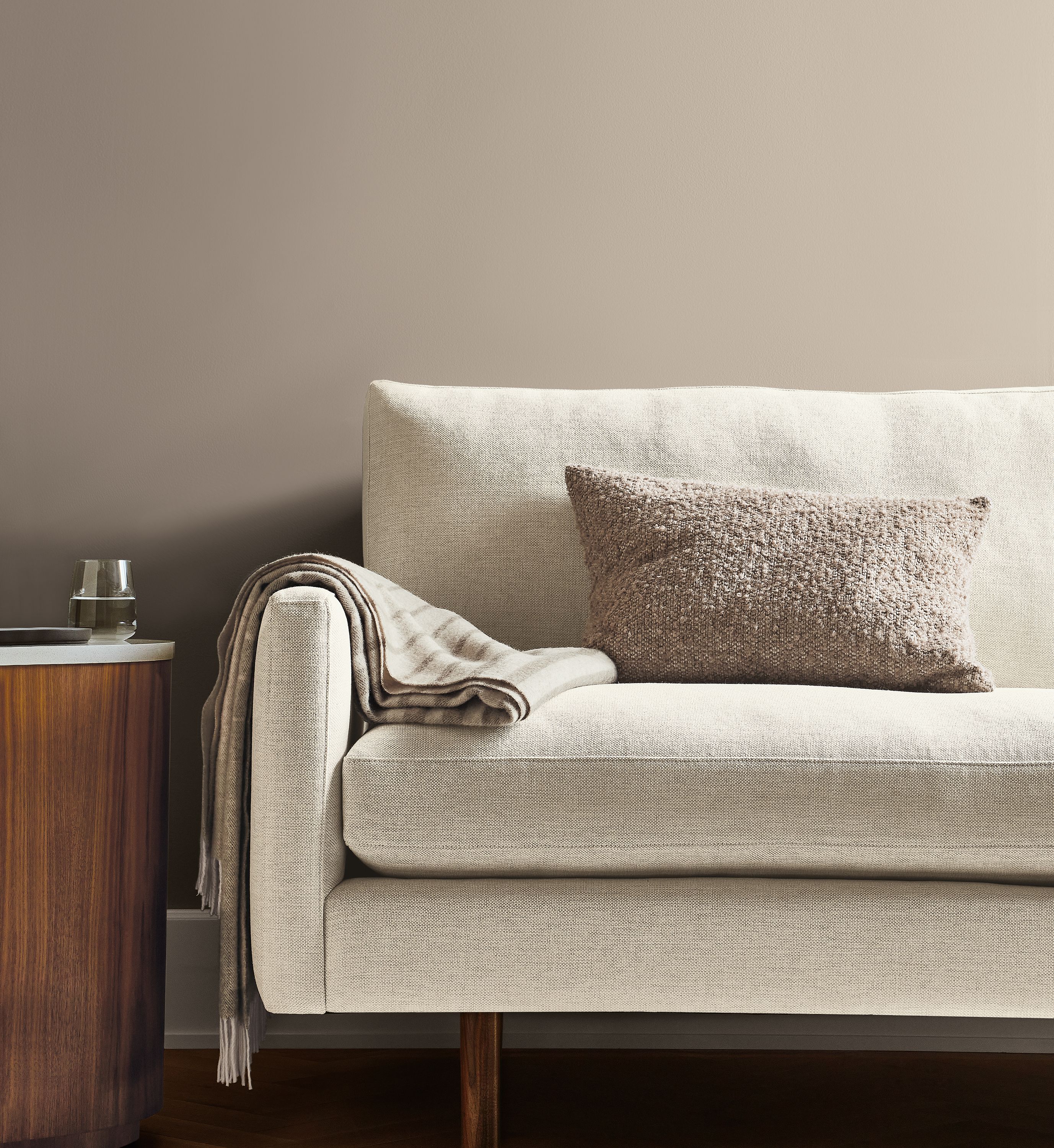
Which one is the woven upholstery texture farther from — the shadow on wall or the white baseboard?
the shadow on wall

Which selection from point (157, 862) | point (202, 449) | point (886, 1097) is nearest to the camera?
point (157, 862)

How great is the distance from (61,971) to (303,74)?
1.54 metres

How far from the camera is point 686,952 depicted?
1036 mm

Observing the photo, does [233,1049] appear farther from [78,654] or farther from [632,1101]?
[632,1101]

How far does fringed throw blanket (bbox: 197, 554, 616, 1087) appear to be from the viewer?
42.6 inches

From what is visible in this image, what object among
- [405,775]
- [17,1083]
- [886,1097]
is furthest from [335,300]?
[886,1097]

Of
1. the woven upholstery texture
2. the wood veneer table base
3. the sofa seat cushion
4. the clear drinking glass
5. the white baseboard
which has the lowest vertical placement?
the white baseboard

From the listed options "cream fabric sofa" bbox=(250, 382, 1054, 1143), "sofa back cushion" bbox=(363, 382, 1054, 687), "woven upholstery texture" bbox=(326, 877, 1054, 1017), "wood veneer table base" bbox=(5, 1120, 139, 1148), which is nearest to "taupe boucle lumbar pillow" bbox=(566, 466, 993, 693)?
"sofa back cushion" bbox=(363, 382, 1054, 687)

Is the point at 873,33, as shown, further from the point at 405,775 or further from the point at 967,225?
the point at 405,775

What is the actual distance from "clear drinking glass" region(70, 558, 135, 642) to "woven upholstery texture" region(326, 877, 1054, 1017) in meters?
0.62

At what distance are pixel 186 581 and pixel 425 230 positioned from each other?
768 millimetres

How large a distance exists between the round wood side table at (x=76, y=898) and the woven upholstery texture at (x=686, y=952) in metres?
0.31

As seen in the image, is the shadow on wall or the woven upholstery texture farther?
the shadow on wall

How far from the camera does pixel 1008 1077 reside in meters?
1.50
